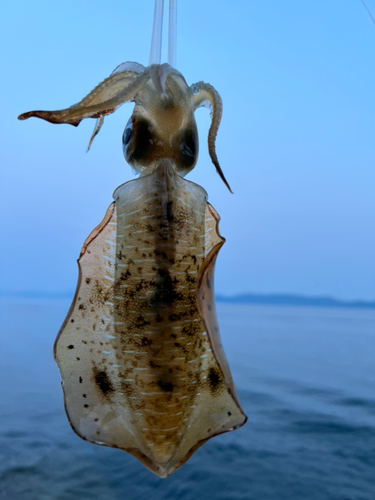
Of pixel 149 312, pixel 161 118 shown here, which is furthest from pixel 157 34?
pixel 149 312

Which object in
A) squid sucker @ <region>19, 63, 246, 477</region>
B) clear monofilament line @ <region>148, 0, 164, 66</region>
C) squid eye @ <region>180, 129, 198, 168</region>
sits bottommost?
squid sucker @ <region>19, 63, 246, 477</region>

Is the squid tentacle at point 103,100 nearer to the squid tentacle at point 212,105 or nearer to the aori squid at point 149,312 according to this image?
the aori squid at point 149,312

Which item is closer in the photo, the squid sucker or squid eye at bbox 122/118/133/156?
the squid sucker

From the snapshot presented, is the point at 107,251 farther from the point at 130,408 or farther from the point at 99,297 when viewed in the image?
the point at 130,408

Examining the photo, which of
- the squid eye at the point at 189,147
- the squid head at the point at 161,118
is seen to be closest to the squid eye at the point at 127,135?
the squid head at the point at 161,118

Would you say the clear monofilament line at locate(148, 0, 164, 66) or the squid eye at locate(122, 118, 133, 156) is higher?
the clear monofilament line at locate(148, 0, 164, 66)

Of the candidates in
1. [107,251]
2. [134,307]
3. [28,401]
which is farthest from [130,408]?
[28,401]

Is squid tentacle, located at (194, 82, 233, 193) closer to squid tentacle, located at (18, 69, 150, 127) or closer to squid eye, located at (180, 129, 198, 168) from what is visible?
Answer: squid eye, located at (180, 129, 198, 168)

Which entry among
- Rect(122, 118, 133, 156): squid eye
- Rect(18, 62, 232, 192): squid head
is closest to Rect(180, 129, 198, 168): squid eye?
Rect(18, 62, 232, 192): squid head
